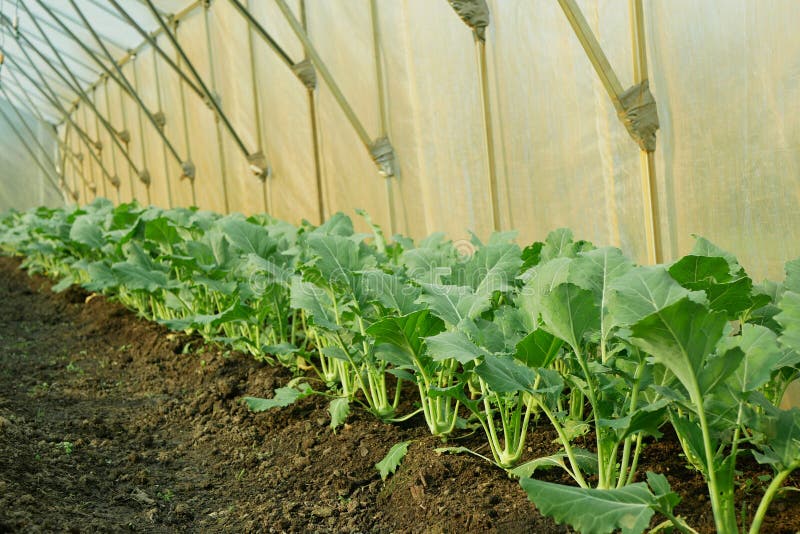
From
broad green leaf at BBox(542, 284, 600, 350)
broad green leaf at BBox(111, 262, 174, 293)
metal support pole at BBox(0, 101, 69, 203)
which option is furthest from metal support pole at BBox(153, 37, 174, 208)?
broad green leaf at BBox(542, 284, 600, 350)

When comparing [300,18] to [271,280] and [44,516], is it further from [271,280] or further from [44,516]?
[44,516]

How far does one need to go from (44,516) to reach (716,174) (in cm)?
246

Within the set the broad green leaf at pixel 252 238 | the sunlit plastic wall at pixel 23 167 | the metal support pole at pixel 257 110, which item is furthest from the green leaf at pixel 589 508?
the sunlit plastic wall at pixel 23 167

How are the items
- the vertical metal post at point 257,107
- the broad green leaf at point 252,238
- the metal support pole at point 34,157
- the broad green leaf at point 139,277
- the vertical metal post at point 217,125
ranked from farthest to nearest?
1. the metal support pole at point 34,157
2. the vertical metal post at point 217,125
3. the vertical metal post at point 257,107
4. the broad green leaf at point 139,277
5. the broad green leaf at point 252,238

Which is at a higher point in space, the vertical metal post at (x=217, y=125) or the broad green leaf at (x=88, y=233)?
the vertical metal post at (x=217, y=125)

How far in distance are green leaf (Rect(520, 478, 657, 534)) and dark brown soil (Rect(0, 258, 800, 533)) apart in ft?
1.14

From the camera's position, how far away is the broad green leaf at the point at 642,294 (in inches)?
50.5

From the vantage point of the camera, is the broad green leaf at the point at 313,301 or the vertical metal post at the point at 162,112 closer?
the broad green leaf at the point at 313,301

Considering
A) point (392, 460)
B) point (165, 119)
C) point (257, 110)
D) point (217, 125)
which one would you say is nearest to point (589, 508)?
point (392, 460)

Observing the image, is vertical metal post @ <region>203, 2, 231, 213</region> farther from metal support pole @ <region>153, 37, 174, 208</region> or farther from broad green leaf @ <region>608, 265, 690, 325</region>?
broad green leaf @ <region>608, 265, 690, 325</region>

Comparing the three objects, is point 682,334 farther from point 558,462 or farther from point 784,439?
point 558,462

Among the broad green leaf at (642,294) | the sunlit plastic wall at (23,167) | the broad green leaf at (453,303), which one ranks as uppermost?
the sunlit plastic wall at (23,167)

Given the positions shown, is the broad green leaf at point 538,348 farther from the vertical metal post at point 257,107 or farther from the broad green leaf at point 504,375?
the vertical metal post at point 257,107

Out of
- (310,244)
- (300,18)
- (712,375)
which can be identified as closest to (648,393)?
(712,375)
